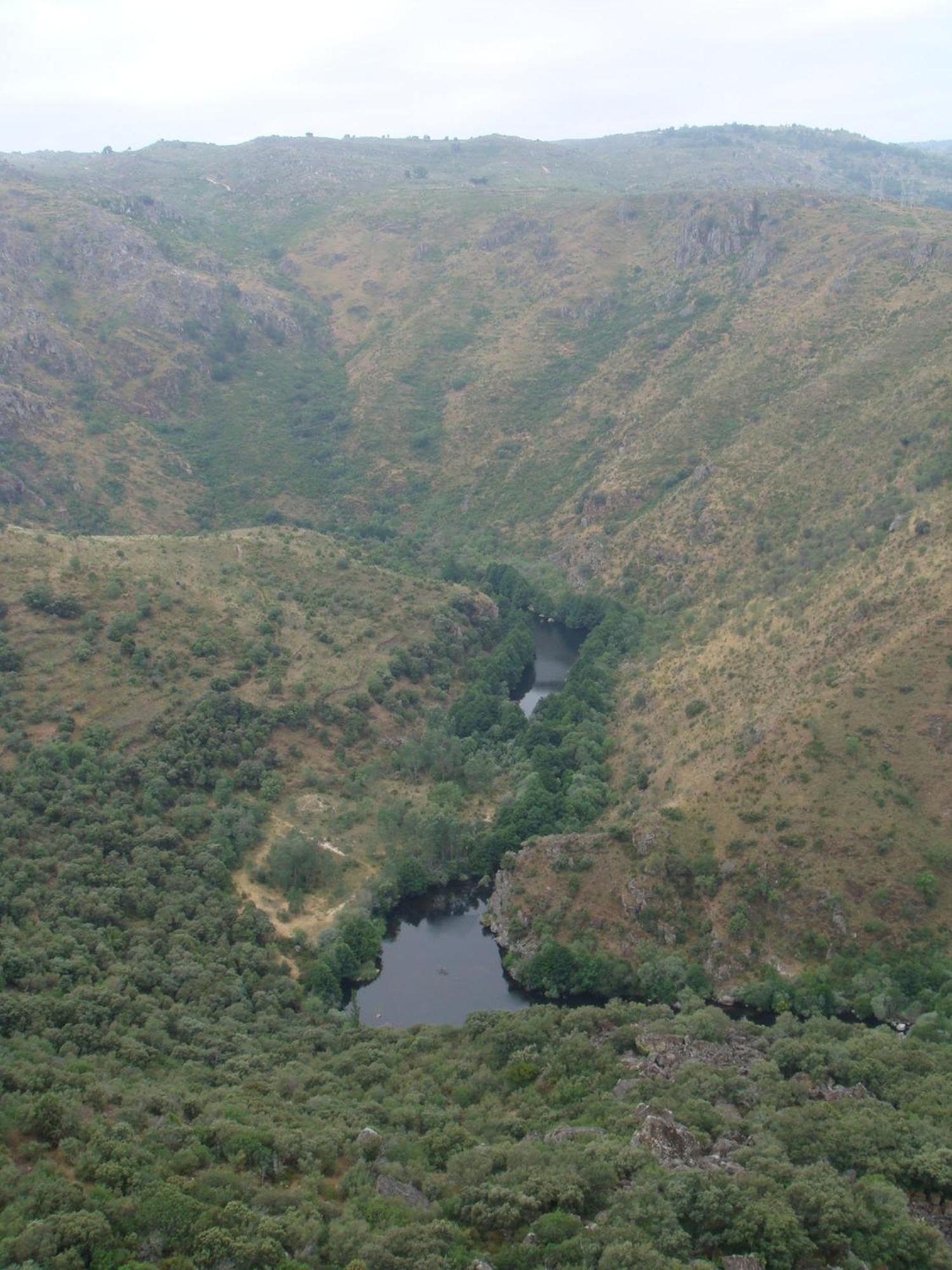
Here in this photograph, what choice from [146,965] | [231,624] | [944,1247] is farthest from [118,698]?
[944,1247]

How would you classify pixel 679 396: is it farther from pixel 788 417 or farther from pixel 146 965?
pixel 146 965

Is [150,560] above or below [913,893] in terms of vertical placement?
above

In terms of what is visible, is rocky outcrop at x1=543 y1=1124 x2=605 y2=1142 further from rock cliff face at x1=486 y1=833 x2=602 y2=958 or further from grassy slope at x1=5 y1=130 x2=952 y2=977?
rock cliff face at x1=486 y1=833 x2=602 y2=958

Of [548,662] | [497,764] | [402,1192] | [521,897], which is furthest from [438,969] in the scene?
[548,662]

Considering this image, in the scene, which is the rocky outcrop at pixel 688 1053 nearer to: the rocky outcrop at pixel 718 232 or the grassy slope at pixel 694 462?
the grassy slope at pixel 694 462

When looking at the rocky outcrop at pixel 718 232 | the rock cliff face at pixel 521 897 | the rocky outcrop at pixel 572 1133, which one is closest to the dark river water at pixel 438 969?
the rock cliff face at pixel 521 897

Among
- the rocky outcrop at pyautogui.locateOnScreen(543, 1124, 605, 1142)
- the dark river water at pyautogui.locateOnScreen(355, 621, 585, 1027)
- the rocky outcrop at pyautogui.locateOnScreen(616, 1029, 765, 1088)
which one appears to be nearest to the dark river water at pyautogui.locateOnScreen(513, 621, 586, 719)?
the dark river water at pyautogui.locateOnScreen(355, 621, 585, 1027)

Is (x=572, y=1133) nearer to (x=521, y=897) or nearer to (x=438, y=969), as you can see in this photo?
(x=438, y=969)

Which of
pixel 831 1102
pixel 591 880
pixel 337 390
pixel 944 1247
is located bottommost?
pixel 591 880
